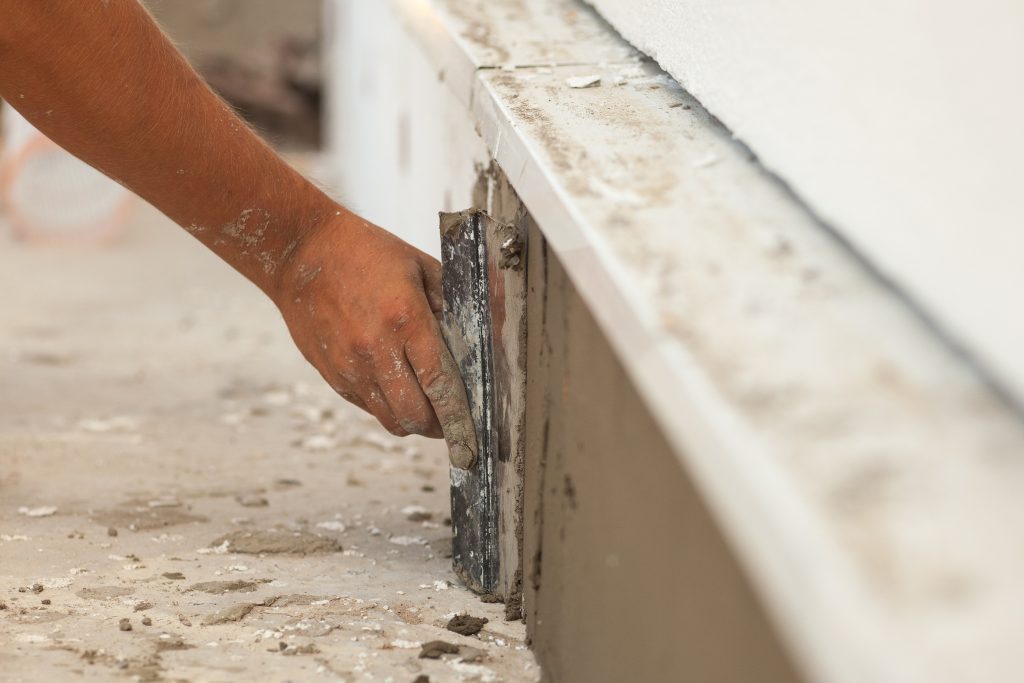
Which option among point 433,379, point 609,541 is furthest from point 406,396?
point 609,541

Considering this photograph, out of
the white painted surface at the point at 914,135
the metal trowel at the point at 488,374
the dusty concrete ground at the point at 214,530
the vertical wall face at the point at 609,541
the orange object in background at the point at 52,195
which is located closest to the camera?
the white painted surface at the point at 914,135

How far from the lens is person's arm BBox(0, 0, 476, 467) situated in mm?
Answer: 1507

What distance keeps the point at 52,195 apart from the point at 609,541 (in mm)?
5137

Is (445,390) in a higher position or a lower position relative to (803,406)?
lower

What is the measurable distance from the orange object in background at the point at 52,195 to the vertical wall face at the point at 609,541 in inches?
185

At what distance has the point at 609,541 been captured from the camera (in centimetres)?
118

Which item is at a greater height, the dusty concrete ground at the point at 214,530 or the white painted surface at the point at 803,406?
the white painted surface at the point at 803,406

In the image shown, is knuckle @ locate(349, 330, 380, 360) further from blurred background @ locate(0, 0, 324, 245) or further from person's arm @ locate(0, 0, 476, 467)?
blurred background @ locate(0, 0, 324, 245)

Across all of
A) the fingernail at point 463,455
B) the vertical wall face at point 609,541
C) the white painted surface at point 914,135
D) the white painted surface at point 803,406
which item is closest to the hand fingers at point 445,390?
the fingernail at point 463,455

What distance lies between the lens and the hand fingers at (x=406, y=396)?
1583mm

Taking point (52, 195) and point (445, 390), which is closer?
point (445, 390)

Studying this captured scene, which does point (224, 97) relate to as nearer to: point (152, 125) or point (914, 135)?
point (152, 125)

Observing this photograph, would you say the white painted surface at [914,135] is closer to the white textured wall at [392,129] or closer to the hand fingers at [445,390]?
the hand fingers at [445,390]

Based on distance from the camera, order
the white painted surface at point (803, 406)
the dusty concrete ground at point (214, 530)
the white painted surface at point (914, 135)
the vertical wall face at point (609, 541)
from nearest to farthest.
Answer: the white painted surface at point (803, 406), the white painted surface at point (914, 135), the vertical wall face at point (609, 541), the dusty concrete ground at point (214, 530)
